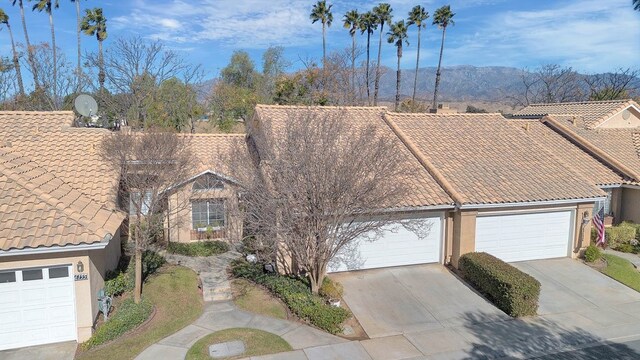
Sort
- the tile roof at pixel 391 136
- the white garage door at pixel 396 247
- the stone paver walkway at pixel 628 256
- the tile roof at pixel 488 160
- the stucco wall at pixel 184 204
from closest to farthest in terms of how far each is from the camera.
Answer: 1. the tile roof at pixel 391 136
2. the white garage door at pixel 396 247
3. the tile roof at pixel 488 160
4. the stone paver walkway at pixel 628 256
5. the stucco wall at pixel 184 204

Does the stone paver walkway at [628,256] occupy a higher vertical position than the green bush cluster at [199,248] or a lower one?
lower

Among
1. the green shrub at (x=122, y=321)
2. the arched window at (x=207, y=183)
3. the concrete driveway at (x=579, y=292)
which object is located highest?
the arched window at (x=207, y=183)

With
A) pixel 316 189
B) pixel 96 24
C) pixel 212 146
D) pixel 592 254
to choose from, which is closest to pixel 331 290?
pixel 316 189

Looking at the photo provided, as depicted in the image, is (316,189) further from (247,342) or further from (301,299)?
(247,342)

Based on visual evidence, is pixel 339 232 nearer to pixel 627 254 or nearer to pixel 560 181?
pixel 560 181

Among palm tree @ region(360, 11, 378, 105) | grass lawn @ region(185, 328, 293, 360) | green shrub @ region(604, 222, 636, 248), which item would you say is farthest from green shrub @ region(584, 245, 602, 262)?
palm tree @ region(360, 11, 378, 105)

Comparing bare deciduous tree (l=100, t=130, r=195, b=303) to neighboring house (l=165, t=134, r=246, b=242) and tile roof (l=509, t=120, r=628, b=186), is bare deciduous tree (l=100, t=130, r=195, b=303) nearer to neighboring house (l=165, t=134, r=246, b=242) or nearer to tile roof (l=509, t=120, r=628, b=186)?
neighboring house (l=165, t=134, r=246, b=242)

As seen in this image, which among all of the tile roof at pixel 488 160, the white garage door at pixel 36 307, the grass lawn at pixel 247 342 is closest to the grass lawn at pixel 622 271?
the tile roof at pixel 488 160

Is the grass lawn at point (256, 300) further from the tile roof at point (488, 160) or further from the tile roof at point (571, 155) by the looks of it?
the tile roof at point (571, 155)
